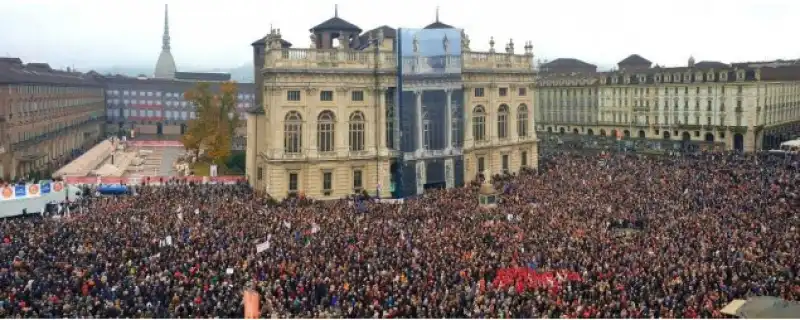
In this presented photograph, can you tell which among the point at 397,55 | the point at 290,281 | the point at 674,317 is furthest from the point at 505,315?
the point at 397,55

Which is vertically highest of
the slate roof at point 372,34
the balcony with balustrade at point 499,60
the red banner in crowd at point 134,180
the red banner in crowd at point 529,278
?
the slate roof at point 372,34

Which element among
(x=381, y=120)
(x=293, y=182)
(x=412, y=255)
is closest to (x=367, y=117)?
(x=381, y=120)

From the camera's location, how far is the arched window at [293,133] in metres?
53.9

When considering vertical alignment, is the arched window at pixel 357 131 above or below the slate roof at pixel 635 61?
below

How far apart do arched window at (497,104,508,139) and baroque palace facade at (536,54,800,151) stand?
109ft

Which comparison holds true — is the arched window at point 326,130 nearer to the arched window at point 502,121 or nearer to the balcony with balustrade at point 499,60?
the balcony with balustrade at point 499,60

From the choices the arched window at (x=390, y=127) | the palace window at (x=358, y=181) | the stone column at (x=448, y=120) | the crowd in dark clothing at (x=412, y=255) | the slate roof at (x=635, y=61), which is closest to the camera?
the crowd in dark clothing at (x=412, y=255)

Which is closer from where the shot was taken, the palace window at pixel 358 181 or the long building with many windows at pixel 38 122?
the palace window at pixel 358 181

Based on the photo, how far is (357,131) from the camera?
56625 mm

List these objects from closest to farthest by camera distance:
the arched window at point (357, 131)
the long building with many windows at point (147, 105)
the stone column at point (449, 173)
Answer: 1. the arched window at point (357, 131)
2. the stone column at point (449, 173)
3. the long building with many windows at point (147, 105)

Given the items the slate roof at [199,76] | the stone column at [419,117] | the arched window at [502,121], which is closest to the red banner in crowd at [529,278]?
the stone column at [419,117]

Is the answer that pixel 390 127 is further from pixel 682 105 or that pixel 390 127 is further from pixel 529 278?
pixel 682 105

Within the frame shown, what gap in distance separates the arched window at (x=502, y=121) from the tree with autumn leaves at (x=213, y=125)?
85.6 ft

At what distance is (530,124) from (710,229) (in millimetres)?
33577
